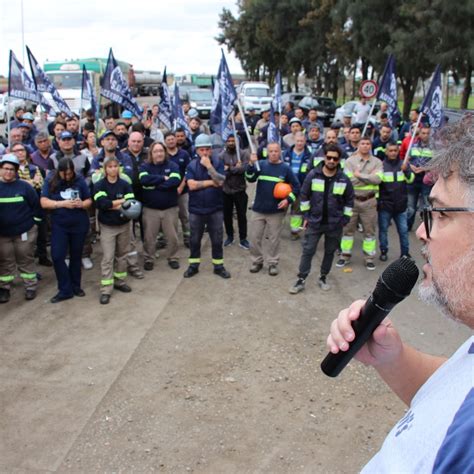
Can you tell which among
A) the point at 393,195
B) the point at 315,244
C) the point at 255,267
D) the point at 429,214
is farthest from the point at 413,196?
the point at 429,214

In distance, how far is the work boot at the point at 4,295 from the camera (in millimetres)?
6828

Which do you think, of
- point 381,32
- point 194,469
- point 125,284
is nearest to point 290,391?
point 194,469

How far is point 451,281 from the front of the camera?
4.11ft

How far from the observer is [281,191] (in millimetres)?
7598

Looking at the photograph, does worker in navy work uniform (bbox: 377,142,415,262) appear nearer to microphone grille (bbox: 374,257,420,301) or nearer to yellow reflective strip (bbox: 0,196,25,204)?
yellow reflective strip (bbox: 0,196,25,204)

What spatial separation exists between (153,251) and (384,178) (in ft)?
12.1

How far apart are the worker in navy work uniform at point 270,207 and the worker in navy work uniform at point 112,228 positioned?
1892 mm

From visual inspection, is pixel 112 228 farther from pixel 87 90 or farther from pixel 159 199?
pixel 87 90

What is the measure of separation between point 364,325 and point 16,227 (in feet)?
20.0

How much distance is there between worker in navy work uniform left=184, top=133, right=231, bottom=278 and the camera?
7.62 m

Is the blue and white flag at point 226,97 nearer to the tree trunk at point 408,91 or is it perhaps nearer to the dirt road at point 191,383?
the dirt road at point 191,383

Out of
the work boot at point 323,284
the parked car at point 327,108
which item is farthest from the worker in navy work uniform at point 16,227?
the parked car at point 327,108

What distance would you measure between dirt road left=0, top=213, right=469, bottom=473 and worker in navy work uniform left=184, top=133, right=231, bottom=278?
55 cm

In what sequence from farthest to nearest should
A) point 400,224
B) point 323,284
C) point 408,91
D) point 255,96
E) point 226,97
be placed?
point 255,96 < point 408,91 < point 226,97 < point 400,224 < point 323,284
